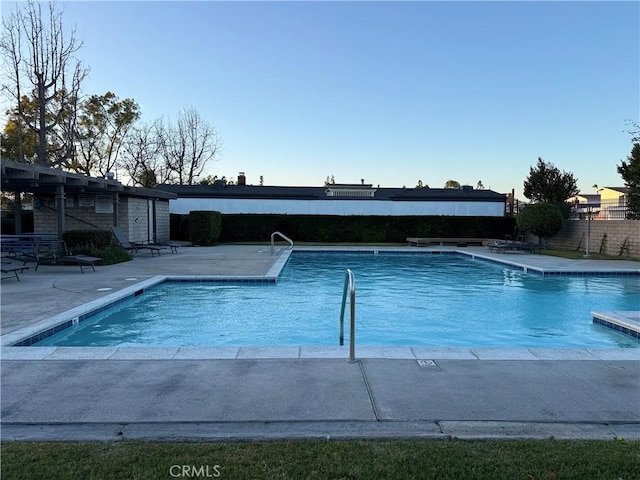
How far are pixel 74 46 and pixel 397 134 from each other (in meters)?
17.3

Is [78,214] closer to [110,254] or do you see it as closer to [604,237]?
[110,254]

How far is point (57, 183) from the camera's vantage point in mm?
12852

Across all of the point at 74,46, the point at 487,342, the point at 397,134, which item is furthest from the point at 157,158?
the point at 487,342

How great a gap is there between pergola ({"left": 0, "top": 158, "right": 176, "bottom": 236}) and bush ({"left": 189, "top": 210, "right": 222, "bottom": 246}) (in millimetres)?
2619

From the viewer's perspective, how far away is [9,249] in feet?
45.4

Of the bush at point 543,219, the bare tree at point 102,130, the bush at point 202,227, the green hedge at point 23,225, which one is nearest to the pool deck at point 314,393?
the bush at point 543,219

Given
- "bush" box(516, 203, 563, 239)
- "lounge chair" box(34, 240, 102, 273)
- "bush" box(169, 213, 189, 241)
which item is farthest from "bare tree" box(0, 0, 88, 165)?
"bush" box(516, 203, 563, 239)

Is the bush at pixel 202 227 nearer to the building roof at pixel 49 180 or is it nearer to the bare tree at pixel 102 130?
the building roof at pixel 49 180

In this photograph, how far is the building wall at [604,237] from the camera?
17750mm

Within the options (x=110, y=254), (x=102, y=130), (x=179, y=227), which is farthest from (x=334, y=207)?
(x=102, y=130)

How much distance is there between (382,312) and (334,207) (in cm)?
2019

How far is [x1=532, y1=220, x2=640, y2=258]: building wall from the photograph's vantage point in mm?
17750

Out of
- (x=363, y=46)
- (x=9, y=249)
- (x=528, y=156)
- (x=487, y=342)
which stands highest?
(x=363, y=46)

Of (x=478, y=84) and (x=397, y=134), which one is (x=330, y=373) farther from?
(x=397, y=134)
